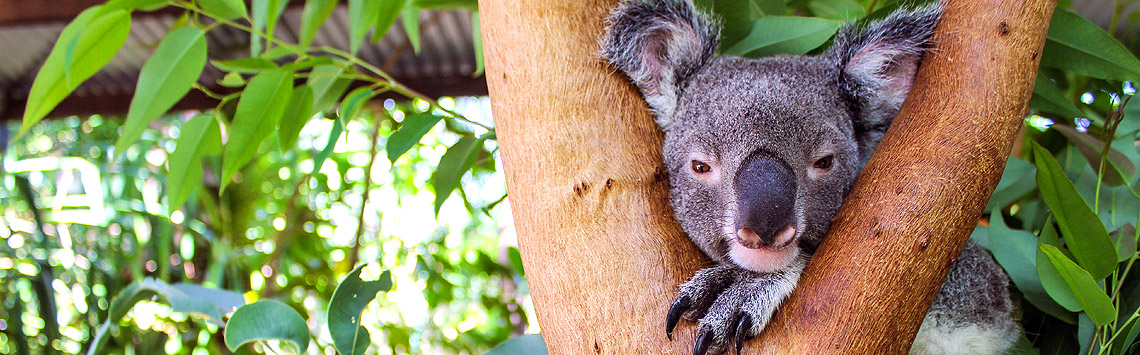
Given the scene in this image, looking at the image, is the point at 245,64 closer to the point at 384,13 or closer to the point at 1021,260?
the point at 384,13

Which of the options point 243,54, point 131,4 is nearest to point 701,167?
point 131,4

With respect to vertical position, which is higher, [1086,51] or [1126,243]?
[1086,51]

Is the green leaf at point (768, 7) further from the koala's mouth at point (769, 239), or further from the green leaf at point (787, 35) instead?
the koala's mouth at point (769, 239)

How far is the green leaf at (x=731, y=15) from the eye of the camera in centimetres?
121

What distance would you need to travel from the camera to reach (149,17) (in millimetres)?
3072

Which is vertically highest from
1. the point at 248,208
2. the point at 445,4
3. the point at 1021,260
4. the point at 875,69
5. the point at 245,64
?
the point at 875,69

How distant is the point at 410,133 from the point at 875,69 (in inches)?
32.6

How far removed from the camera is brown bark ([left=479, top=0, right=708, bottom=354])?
85 centimetres

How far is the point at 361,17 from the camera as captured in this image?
1.38 meters

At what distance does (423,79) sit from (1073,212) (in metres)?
3.24

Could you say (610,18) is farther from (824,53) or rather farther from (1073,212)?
(1073,212)

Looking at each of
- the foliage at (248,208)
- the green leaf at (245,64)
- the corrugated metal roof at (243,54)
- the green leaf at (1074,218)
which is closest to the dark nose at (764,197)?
the green leaf at (1074,218)

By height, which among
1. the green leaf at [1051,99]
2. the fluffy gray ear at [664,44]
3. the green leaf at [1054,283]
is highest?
the green leaf at [1051,99]

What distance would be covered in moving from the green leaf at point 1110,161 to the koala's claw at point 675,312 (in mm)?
603
